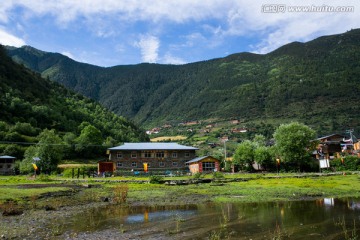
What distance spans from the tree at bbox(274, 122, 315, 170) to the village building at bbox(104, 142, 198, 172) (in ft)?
78.4

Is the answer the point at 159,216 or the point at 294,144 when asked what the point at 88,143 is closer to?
the point at 294,144

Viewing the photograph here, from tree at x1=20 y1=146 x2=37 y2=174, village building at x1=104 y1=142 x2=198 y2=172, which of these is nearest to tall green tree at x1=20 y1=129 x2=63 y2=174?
tree at x1=20 y1=146 x2=37 y2=174

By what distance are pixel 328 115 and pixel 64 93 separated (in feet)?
463

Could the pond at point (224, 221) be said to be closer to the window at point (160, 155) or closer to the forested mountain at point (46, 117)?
the window at point (160, 155)

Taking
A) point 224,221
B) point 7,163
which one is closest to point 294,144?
point 224,221

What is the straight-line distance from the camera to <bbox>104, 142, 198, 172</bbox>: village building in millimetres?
84500

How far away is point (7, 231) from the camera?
17375mm

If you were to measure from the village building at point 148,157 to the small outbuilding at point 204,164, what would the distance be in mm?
4002

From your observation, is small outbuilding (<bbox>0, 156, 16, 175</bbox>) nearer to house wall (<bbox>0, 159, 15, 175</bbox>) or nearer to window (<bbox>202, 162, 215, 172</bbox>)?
house wall (<bbox>0, 159, 15, 175</bbox>)

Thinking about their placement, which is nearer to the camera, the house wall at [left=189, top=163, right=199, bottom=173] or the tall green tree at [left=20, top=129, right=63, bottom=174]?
the tall green tree at [left=20, top=129, right=63, bottom=174]

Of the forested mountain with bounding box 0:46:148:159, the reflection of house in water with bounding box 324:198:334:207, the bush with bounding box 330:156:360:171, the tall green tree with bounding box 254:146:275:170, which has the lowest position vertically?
the reflection of house in water with bounding box 324:198:334:207

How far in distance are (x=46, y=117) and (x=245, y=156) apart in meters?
93.2

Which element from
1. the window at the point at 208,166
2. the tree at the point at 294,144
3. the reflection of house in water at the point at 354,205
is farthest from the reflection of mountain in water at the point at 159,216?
the window at the point at 208,166

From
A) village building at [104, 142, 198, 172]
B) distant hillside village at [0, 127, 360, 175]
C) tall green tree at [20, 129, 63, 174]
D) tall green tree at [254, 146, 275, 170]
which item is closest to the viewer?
tall green tree at [20, 129, 63, 174]
